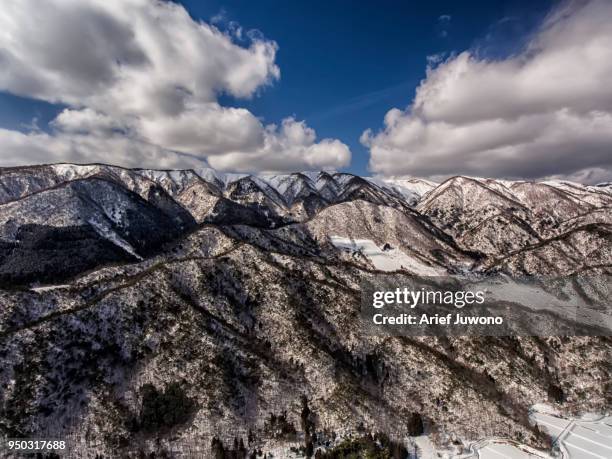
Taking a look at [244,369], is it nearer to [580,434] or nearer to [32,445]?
[32,445]

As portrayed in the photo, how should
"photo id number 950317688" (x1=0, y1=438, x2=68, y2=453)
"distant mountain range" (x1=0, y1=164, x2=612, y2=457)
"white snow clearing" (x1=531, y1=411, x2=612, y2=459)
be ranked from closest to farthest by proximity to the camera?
"photo id number 950317688" (x1=0, y1=438, x2=68, y2=453) → "distant mountain range" (x1=0, y1=164, x2=612, y2=457) → "white snow clearing" (x1=531, y1=411, x2=612, y2=459)

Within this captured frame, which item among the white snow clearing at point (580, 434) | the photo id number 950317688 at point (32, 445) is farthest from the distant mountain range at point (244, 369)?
the white snow clearing at point (580, 434)

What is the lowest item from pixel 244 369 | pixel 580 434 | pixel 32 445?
pixel 580 434

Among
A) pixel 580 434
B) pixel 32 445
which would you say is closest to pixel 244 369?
pixel 32 445

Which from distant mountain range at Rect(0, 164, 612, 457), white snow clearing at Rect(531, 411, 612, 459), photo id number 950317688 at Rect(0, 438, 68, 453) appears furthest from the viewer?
white snow clearing at Rect(531, 411, 612, 459)

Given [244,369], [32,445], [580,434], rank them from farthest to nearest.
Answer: [244,369] → [580,434] → [32,445]

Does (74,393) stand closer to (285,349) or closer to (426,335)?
(285,349)

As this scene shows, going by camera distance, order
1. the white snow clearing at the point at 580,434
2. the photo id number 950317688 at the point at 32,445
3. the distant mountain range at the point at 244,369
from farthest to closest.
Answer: the white snow clearing at the point at 580,434 → the distant mountain range at the point at 244,369 → the photo id number 950317688 at the point at 32,445

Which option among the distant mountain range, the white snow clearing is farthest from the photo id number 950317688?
the white snow clearing

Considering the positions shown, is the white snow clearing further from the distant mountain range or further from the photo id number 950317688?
the photo id number 950317688

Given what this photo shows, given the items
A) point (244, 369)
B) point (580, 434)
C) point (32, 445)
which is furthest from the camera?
point (244, 369)

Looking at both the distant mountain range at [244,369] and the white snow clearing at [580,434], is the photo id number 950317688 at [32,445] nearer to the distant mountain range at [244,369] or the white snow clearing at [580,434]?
the distant mountain range at [244,369]
